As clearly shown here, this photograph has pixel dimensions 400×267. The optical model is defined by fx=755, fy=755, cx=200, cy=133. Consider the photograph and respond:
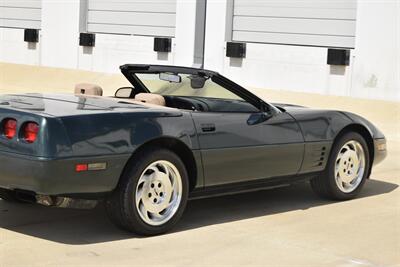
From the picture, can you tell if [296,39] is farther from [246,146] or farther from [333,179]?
[246,146]

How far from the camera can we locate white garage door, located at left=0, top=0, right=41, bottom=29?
22547 mm

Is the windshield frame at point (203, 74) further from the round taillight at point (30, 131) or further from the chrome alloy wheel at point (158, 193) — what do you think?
the round taillight at point (30, 131)

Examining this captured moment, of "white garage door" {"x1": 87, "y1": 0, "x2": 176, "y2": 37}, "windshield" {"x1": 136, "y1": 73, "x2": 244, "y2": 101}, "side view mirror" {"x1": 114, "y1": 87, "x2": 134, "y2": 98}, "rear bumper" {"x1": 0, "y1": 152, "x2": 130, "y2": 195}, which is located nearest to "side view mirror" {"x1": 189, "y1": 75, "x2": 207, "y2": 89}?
"windshield" {"x1": 136, "y1": 73, "x2": 244, "y2": 101}

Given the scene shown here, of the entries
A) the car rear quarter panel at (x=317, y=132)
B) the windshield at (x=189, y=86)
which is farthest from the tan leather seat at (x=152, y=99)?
the car rear quarter panel at (x=317, y=132)

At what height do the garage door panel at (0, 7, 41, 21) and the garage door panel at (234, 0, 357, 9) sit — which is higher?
the garage door panel at (234, 0, 357, 9)

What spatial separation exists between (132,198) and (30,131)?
868 mm

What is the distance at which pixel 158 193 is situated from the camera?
5664 mm

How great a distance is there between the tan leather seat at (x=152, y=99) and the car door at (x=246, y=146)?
0.41 m

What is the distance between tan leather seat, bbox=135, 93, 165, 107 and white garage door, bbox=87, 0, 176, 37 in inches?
502

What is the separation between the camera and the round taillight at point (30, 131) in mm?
5203

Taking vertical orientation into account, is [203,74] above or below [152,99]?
above

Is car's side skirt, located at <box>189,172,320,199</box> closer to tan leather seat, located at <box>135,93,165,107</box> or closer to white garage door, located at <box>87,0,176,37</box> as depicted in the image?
tan leather seat, located at <box>135,93,165,107</box>

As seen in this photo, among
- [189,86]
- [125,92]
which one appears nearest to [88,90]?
[125,92]

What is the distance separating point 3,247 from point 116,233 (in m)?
A: 0.87
